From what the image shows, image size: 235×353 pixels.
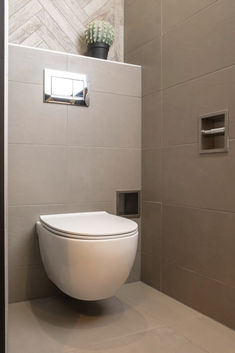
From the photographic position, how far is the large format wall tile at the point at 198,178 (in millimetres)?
1453

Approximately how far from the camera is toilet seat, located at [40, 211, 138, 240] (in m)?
1.34

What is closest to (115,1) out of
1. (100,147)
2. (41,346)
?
(100,147)

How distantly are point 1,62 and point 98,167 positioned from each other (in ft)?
4.18

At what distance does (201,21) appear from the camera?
1.59 metres

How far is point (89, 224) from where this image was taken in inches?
59.5

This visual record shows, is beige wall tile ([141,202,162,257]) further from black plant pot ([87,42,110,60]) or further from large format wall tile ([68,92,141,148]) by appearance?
black plant pot ([87,42,110,60])

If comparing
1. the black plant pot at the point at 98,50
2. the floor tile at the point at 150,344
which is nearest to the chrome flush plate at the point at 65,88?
the black plant pot at the point at 98,50

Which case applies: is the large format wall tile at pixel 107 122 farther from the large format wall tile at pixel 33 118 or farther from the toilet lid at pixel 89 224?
the toilet lid at pixel 89 224

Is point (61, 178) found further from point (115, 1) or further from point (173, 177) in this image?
point (115, 1)

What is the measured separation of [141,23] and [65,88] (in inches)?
27.3

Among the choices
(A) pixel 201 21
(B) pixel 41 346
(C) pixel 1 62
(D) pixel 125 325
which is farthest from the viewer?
(A) pixel 201 21

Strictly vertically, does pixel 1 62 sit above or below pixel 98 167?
above

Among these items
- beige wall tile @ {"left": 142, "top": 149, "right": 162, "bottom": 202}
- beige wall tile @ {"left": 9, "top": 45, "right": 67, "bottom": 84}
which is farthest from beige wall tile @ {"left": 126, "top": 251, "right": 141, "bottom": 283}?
beige wall tile @ {"left": 9, "top": 45, "right": 67, "bottom": 84}

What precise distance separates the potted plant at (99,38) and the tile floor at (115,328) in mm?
1500
